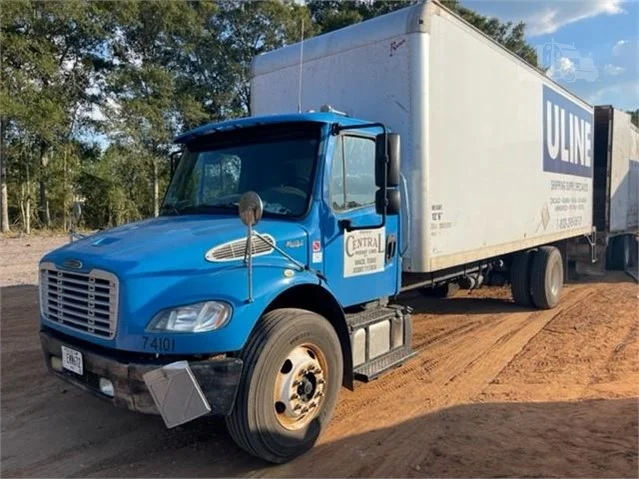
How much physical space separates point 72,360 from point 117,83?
23682mm

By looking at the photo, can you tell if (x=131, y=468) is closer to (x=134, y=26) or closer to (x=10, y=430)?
(x=10, y=430)

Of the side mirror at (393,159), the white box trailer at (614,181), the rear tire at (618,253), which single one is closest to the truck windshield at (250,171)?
the side mirror at (393,159)

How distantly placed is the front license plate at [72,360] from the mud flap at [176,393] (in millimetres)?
733

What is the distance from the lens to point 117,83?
2442cm

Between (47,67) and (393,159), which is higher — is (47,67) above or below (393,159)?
above

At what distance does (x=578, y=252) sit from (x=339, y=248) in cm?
922

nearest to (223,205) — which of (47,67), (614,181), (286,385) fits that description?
(286,385)

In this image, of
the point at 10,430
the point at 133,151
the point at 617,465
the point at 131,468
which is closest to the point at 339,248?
the point at 131,468

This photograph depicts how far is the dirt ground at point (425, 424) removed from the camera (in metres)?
3.68

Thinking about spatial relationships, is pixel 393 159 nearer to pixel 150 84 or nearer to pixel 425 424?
pixel 425 424

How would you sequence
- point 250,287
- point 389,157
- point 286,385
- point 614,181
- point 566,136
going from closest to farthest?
point 250,287 < point 286,385 < point 389,157 < point 566,136 < point 614,181

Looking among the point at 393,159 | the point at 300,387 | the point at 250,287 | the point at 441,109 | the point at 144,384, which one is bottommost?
the point at 300,387

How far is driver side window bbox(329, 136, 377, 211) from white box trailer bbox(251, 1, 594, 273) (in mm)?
720

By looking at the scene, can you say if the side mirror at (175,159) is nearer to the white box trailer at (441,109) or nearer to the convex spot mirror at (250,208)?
the white box trailer at (441,109)
